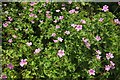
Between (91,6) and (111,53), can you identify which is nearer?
(111,53)

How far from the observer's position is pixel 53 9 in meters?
4.10

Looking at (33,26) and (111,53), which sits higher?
(33,26)

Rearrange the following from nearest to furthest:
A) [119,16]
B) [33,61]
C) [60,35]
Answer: [33,61], [60,35], [119,16]

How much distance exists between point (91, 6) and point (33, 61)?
1311 mm

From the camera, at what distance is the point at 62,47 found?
343 cm

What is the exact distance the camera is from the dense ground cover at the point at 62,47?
10.8ft

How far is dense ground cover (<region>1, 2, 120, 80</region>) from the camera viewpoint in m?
3.29

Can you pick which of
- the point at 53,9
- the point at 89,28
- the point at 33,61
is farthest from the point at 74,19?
the point at 33,61

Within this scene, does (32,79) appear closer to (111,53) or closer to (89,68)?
(89,68)

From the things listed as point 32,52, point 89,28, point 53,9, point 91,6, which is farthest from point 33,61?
point 91,6

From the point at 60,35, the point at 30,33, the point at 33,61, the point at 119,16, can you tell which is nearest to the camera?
the point at 33,61

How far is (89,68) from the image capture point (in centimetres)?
334

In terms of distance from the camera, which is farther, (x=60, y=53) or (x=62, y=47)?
(x=62, y=47)

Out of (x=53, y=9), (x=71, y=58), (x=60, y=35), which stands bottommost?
(x=71, y=58)
